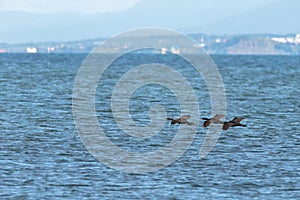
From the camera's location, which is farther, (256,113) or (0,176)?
→ (256,113)

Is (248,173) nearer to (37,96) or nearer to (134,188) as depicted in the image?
(134,188)

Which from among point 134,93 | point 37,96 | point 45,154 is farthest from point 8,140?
point 134,93

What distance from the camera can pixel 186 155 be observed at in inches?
1203

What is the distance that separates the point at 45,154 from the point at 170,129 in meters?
8.74

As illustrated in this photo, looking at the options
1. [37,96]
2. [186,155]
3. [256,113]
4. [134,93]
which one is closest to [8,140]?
[186,155]

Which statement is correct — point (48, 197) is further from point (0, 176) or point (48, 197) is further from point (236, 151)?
point (236, 151)

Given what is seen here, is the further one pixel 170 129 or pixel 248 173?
pixel 170 129

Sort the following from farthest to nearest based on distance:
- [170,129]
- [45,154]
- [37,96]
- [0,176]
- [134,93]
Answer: [134,93] < [37,96] < [170,129] < [45,154] < [0,176]

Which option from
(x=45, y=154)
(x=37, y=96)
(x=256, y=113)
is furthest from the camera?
(x=37, y=96)

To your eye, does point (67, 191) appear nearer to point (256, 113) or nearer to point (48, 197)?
point (48, 197)

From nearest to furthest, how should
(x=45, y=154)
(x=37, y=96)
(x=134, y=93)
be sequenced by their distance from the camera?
1. (x=45, y=154)
2. (x=37, y=96)
3. (x=134, y=93)

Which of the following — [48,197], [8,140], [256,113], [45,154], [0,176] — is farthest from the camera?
[256,113]

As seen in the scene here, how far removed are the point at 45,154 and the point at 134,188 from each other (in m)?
5.98

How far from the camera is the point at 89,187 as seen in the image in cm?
2456
